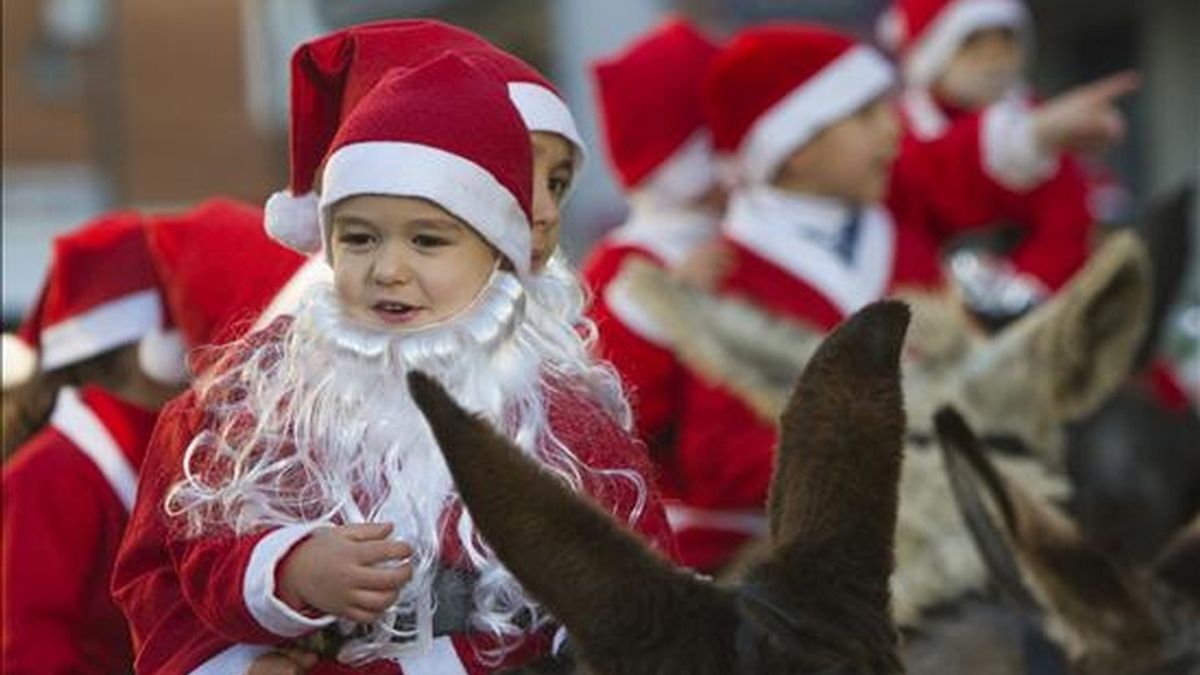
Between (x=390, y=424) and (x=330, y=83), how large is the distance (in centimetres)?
42

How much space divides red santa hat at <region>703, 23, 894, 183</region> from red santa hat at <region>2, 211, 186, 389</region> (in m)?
1.22

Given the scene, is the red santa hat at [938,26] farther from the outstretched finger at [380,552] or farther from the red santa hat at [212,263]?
the outstretched finger at [380,552]

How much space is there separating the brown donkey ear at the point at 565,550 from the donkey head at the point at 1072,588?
5.10 feet

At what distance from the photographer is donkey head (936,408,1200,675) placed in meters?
3.95

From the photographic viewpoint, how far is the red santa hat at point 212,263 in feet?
13.5

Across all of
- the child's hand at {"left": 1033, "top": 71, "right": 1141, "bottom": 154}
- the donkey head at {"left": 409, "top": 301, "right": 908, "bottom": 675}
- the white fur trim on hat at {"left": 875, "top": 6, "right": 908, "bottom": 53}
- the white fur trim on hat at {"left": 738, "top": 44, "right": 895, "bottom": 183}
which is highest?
the donkey head at {"left": 409, "top": 301, "right": 908, "bottom": 675}

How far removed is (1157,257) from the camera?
525 cm

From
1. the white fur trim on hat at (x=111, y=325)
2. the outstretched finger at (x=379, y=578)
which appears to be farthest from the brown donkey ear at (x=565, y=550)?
the white fur trim on hat at (x=111, y=325)

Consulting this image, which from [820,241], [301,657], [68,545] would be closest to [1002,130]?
[820,241]

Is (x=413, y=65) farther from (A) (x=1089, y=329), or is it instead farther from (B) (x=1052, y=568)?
(A) (x=1089, y=329)

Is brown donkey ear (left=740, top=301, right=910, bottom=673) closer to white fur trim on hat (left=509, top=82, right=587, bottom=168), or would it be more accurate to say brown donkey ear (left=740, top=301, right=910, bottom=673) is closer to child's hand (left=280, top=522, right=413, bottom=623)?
child's hand (left=280, top=522, right=413, bottom=623)

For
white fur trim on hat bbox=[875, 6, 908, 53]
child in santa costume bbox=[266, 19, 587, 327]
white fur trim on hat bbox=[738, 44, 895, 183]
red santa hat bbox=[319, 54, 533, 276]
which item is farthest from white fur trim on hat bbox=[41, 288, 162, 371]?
white fur trim on hat bbox=[875, 6, 908, 53]

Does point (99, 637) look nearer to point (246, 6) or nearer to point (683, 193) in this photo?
point (683, 193)

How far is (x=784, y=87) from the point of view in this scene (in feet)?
17.6
